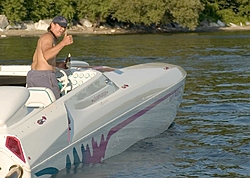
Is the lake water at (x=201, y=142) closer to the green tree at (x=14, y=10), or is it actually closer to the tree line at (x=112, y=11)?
the tree line at (x=112, y=11)

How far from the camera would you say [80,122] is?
568 centimetres

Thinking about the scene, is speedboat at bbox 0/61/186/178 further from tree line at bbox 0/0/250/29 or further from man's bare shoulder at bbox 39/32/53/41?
tree line at bbox 0/0/250/29

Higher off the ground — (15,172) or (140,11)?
(15,172)

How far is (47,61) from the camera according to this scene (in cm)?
631

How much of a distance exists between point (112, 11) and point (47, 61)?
153 ft

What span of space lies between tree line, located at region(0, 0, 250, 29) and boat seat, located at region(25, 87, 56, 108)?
43971 millimetres

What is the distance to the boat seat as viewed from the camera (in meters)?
5.77

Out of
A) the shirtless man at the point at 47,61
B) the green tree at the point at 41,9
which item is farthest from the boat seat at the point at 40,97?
the green tree at the point at 41,9

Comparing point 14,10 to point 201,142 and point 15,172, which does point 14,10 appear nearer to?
point 201,142

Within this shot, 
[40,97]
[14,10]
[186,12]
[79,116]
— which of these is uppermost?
[40,97]

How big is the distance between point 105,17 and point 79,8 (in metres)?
2.88

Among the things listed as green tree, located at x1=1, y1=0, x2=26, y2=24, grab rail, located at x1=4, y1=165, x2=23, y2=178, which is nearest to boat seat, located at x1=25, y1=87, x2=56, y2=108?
grab rail, located at x1=4, y1=165, x2=23, y2=178

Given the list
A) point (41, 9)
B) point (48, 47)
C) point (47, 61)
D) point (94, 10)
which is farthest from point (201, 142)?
point (41, 9)

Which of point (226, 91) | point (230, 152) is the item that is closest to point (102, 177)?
point (230, 152)
